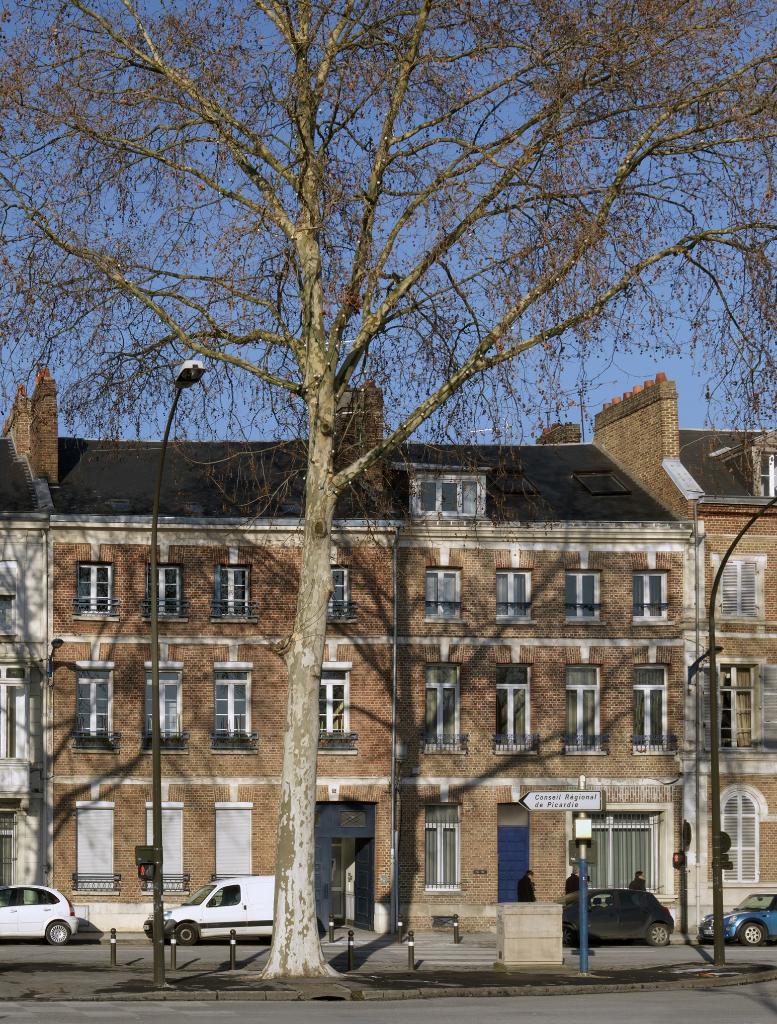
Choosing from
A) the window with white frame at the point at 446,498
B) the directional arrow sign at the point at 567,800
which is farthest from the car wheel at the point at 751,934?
the window with white frame at the point at 446,498

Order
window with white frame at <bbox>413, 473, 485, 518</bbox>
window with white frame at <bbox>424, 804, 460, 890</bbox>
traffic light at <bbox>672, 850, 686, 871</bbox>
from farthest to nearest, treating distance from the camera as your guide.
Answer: window with white frame at <bbox>413, 473, 485, 518</bbox>, window with white frame at <bbox>424, 804, 460, 890</bbox>, traffic light at <bbox>672, 850, 686, 871</bbox>

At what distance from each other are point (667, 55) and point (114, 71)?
7985 mm

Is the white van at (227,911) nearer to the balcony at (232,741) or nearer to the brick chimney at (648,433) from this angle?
the balcony at (232,741)

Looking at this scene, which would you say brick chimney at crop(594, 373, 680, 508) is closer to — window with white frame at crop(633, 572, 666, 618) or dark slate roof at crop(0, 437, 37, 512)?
window with white frame at crop(633, 572, 666, 618)

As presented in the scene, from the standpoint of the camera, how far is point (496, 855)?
41750mm

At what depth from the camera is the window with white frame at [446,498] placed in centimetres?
4253

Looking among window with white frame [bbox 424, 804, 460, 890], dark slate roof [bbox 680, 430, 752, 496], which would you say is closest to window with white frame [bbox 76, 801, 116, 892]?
window with white frame [bbox 424, 804, 460, 890]

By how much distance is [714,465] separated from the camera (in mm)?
45406

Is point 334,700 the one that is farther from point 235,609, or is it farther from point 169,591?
point 169,591

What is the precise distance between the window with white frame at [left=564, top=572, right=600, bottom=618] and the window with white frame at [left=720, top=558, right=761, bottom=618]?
3063 mm

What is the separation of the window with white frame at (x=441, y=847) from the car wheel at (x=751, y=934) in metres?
6.81

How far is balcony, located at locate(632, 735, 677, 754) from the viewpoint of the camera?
42344mm

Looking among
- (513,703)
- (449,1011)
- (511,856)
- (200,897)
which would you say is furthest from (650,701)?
(449,1011)

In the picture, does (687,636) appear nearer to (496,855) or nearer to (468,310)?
(496,855)
